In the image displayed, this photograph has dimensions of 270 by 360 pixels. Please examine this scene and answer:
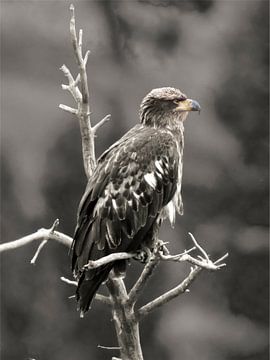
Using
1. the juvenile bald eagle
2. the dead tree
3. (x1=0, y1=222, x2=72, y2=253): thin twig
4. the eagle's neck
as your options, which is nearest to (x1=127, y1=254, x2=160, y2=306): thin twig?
the dead tree

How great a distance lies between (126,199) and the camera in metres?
2.95

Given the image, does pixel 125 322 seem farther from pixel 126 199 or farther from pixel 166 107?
pixel 166 107

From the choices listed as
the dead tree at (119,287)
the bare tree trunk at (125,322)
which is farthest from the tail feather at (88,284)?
the bare tree trunk at (125,322)

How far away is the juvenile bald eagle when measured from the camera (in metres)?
2.89

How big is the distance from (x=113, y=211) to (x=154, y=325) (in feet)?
4.70

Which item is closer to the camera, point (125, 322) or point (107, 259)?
point (107, 259)

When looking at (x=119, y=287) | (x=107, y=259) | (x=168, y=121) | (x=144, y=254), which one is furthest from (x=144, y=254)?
(x=168, y=121)

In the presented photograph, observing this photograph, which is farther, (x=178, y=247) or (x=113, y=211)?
(x=178, y=247)

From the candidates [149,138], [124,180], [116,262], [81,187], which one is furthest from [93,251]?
[81,187]

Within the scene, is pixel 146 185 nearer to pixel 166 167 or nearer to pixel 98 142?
pixel 166 167

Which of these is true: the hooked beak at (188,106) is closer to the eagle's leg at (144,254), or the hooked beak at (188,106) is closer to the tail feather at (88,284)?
the eagle's leg at (144,254)

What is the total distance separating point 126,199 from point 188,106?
0.49m

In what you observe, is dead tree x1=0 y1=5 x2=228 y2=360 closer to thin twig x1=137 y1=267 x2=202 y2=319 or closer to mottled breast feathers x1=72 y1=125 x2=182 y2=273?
thin twig x1=137 y1=267 x2=202 y2=319

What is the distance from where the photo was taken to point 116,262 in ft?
9.71
